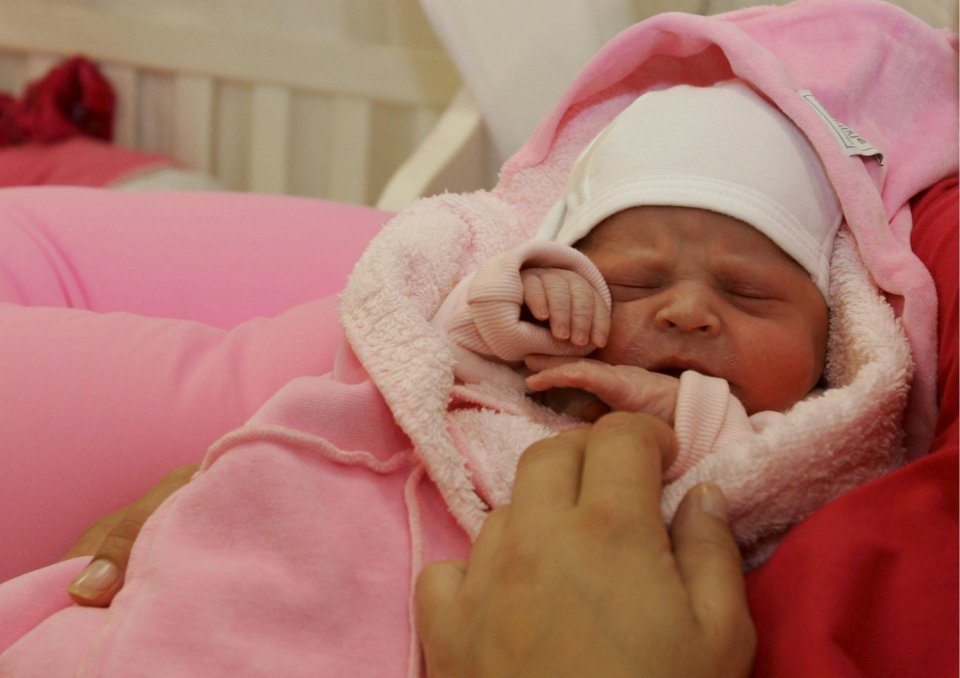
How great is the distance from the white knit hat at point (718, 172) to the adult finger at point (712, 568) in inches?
11.0

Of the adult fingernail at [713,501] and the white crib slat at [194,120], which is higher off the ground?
the adult fingernail at [713,501]

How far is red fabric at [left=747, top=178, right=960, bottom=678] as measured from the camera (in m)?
0.51

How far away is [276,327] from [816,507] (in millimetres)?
495

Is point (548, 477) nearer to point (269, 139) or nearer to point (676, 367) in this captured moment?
point (676, 367)

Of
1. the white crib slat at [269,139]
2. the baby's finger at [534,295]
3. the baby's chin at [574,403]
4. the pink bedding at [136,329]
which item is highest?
the baby's finger at [534,295]

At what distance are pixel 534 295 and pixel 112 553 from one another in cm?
34

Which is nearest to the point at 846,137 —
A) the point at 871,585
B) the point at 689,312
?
the point at 689,312

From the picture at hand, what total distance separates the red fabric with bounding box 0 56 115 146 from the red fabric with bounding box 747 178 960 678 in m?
1.52

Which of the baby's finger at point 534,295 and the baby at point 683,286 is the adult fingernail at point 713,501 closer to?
the baby at point 683,286

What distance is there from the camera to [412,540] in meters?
0.68

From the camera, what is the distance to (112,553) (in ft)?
2.10

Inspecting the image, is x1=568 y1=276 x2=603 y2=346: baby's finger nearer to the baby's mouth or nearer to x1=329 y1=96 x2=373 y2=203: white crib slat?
the baby's mouth

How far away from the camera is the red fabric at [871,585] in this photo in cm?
51

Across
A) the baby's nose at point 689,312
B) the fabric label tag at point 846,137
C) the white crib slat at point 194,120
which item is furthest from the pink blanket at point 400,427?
the white crib slat at point 194,120
